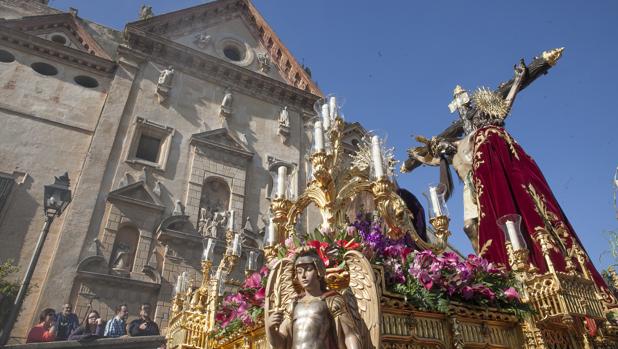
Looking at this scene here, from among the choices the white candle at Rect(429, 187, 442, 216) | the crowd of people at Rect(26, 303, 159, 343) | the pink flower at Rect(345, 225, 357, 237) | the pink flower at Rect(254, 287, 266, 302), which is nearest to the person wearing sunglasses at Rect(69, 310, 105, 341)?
the crowd of people at Rect(26, 303, 159, 343)

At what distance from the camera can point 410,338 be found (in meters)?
3.88

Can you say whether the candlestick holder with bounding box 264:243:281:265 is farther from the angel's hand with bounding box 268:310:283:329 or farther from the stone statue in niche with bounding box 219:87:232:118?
the stone statue in niche with bounding box 219:87:232:118

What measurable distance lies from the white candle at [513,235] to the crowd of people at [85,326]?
32.8 ft

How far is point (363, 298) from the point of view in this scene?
3.63 meters

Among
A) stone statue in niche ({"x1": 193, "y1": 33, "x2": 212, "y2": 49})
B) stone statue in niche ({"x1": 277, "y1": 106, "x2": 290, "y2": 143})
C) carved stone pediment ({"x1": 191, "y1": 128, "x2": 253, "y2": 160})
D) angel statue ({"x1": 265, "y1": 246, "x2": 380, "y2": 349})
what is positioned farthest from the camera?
stone statue in niche ({"x1": 193, "y1": 33, "x2": 212, "y2": 49})

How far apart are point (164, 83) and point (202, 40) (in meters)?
4.09

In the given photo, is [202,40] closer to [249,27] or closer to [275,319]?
[249,27]

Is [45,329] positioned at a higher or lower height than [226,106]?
lower

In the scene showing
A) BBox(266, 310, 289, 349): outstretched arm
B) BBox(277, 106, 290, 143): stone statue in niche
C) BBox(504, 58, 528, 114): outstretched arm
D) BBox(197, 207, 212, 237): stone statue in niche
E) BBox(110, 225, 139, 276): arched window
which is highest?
BBox(277, 106, 290, 143): stone statue in niche

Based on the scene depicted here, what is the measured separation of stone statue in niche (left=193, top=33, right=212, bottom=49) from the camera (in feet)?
65.3

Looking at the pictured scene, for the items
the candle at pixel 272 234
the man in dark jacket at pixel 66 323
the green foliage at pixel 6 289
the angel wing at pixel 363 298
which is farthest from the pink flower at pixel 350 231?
the green foliage at pixel 6 289

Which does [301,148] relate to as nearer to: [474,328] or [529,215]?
[529,215]

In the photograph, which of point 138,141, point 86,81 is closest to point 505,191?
point 138,141

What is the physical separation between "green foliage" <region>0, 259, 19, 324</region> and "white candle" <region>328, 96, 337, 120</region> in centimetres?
1062
